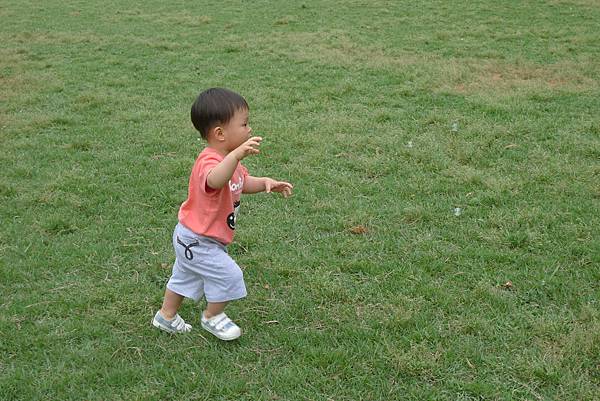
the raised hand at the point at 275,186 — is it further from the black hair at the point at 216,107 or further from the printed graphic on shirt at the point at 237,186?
the black hair at the point at 216,107

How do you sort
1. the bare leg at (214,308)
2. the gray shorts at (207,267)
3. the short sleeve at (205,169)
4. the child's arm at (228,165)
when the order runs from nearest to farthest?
the child's arm at (228,165) < the short sleeve at (205,169) < the gray shorts at (207,267) < the bare leg at (214,308)

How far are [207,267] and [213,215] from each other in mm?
248

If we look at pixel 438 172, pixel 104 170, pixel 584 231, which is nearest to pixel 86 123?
pixel 104 170

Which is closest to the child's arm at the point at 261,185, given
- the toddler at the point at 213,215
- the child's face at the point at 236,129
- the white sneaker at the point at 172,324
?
the toddler at the point at 213,215

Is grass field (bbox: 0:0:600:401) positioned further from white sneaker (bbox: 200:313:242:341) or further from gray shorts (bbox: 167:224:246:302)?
gray shorts (bbox: 167:224:246:302)

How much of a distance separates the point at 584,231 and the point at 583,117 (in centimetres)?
273

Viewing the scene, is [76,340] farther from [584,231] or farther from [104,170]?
[584,231]

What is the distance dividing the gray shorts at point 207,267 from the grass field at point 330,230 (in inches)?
10.5

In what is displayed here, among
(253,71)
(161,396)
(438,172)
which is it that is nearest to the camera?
(161,396)

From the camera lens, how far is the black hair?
2.82 meters

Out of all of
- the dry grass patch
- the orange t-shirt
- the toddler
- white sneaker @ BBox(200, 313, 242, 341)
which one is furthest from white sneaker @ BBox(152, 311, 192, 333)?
the dry grass patch

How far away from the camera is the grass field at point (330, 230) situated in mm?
2877

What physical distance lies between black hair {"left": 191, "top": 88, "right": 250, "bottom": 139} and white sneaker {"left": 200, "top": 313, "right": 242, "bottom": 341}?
0.94 meters

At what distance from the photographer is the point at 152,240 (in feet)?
13.7
